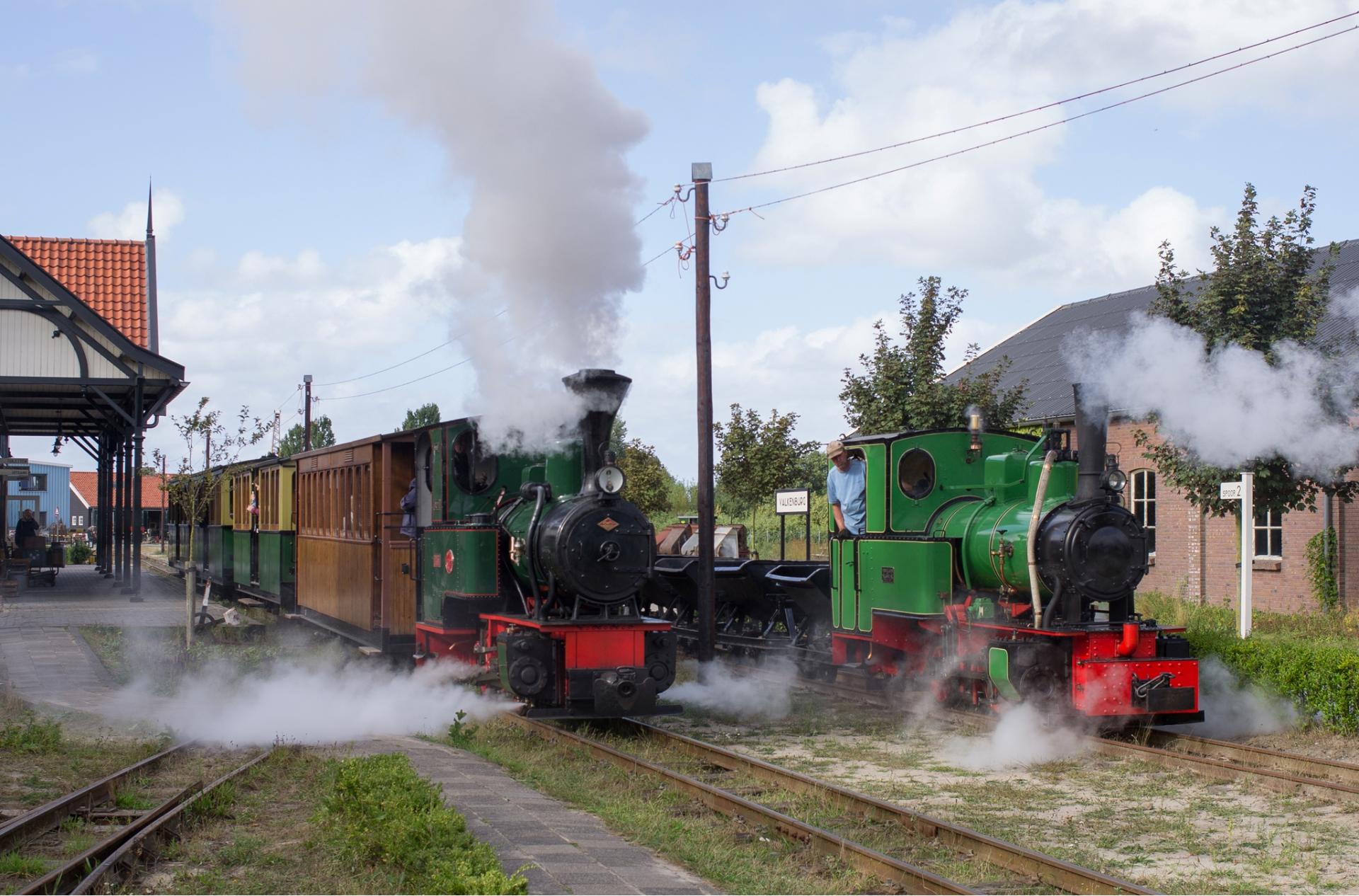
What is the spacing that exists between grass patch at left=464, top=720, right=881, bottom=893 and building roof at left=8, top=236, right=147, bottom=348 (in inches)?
657

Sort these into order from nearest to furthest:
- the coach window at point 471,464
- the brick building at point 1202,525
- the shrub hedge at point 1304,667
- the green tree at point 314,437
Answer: the shrub hedge at point 1304,667 < the coach window at point 471,464 < the brick building at point 1202,525 < the green tree at point 314,437

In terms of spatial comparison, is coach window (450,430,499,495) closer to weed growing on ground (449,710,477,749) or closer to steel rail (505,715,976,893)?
weed growing on ground (449,710,477,749)

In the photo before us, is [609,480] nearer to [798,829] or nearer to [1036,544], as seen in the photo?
[1036,544]

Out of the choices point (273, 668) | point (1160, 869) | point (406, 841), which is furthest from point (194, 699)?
point (1160, 869)

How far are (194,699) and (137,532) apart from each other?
10.9 m

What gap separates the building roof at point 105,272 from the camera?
76.3 feet

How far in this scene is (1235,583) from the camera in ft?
67.5

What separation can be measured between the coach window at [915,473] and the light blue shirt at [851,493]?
Answer: 26.4 inches

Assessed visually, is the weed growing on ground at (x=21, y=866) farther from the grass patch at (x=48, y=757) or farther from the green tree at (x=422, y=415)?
the green tree at (x=422, y=415)

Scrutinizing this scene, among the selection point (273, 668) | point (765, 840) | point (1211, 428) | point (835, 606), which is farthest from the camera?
point (273, 668)

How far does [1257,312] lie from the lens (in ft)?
45.1

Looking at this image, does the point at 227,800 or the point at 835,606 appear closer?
the point at 227,800

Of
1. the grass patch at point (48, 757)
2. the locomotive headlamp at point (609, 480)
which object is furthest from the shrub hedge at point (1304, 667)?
the grass patch at point (48, 757)

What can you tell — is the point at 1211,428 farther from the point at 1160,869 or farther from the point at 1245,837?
the point at 1160,869
